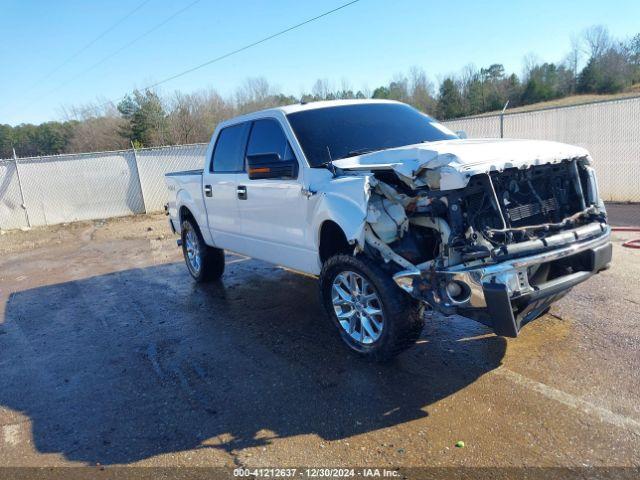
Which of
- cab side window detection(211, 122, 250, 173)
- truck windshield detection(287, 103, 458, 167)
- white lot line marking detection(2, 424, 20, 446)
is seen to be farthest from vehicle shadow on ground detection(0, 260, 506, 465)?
truck windshield detection(287, 103, 458, 167)

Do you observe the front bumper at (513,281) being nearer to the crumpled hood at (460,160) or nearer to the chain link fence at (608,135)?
the crumpled hood at (460,160)

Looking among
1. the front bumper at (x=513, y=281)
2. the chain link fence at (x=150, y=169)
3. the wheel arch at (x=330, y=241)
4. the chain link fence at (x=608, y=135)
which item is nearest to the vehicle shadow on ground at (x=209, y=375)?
the front bumper at (x=513, y=281)

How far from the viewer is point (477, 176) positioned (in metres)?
3.70

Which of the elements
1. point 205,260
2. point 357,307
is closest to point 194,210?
point 205,260

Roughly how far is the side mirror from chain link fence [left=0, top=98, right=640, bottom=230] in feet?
25.7

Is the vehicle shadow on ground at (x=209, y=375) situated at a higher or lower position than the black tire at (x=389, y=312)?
lower

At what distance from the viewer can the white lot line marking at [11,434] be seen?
3.65m

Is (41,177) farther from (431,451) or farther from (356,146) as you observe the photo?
(431,451)

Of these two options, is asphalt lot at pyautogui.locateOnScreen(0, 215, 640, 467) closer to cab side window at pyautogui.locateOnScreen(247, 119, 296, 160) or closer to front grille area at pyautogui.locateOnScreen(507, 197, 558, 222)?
front grille area at pyautogui.locateOnScreen(507, 197, 558, 222)

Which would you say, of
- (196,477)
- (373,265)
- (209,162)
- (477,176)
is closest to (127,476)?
(196,477)

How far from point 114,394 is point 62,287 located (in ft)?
15.5

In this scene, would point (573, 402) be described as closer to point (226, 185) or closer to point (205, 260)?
point (226, 185)

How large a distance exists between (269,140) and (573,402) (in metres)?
3.60

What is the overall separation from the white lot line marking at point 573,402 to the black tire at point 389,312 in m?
0.73
